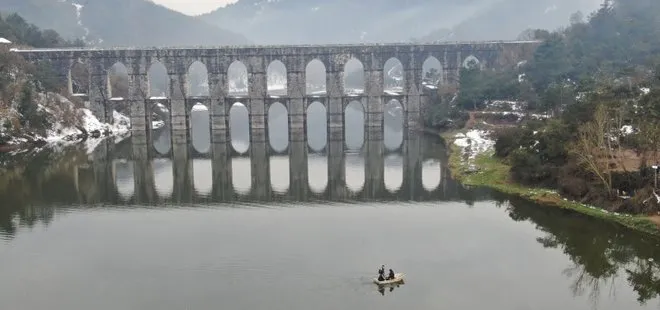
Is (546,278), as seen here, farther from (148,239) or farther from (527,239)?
(148,239)

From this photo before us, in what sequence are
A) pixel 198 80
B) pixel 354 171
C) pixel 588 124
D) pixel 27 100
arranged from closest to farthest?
pixel 588 124
pixel 354 171
pixel 27 100
pixel 198 80

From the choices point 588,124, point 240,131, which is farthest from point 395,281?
point 240,131

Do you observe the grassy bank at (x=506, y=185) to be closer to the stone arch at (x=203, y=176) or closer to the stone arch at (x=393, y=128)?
the stone arch at (x=393, y=128)

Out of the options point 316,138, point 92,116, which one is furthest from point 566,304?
point 92,116

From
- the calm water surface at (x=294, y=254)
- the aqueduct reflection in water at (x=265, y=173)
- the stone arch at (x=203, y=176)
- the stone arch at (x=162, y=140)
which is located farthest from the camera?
the stone arch at (x=162, y=140)

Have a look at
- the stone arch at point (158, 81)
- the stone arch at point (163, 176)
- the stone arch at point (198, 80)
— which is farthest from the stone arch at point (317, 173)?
the stone arch at point (198, 80)

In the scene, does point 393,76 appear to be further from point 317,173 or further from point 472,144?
point 317,173

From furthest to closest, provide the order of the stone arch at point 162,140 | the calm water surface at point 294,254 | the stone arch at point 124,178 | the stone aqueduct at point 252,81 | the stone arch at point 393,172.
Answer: the stone aqueduct at point 252,81 < the stone arch at point 162,140 < the stone arch at point 393,172 < the stone arch at point 124,178 < the calm water surface at point 294,254
